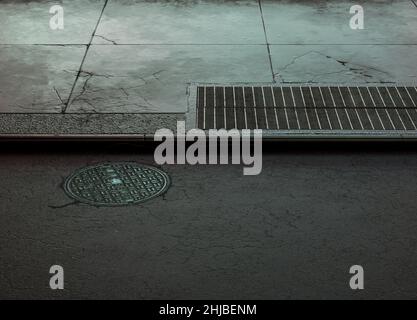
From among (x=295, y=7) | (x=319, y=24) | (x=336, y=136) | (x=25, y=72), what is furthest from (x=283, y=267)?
(x=295, y=7)

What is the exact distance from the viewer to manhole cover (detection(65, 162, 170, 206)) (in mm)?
4938

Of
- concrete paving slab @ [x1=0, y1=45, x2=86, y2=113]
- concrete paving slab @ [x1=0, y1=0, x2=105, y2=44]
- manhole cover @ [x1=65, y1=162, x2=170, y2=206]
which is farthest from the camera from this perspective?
→ concrete paving slab @ [x1=0, y1=0, x2=105, y2=44]

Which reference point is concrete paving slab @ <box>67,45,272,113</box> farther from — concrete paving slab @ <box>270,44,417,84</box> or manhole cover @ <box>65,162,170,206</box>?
manhole cover @ <box>65,162,170,206</box>

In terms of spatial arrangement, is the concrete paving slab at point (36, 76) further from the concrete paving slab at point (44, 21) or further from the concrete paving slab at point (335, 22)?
the concrete paving slab at point (335, 22)

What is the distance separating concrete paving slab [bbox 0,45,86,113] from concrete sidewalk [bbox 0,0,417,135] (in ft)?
0.03

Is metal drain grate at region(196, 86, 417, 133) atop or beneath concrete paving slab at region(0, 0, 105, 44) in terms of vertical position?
atop

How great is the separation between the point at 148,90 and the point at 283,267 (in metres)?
2.90

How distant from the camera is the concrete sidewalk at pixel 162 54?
6188 millimetres

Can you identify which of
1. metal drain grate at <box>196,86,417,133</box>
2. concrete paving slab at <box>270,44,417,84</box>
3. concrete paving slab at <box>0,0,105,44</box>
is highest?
metal drain grate at <box>196,86,417,133</box>

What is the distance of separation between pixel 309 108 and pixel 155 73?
1.66 m

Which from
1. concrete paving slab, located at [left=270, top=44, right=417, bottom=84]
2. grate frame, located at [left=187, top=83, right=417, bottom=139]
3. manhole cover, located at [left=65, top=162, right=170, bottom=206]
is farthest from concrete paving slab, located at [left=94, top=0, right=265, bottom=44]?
manhole cover, located at [left=65, top=162, right=170, bottom=206]

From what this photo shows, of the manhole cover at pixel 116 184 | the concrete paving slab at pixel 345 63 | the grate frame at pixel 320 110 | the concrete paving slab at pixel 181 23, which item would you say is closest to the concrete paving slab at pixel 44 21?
the concrete paving slab at pixel 181 23

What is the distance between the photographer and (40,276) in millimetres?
4094

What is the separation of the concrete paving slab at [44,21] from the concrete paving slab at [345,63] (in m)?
2.27
